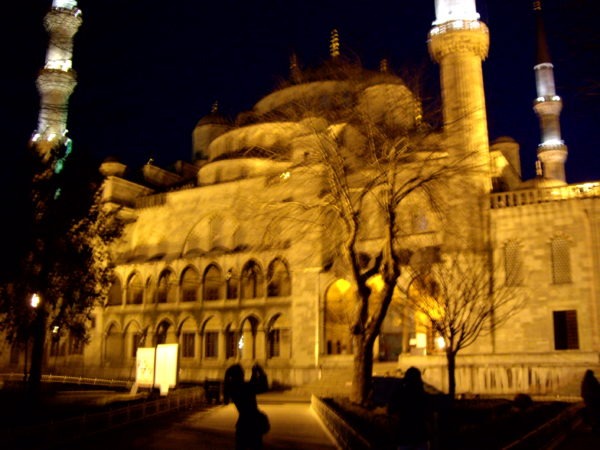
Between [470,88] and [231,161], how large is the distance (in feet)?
52.5

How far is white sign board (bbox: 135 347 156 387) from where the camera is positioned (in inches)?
782

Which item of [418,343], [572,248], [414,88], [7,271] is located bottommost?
[418,343]

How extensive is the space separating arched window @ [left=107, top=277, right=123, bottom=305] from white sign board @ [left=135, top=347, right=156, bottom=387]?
69.7 ft

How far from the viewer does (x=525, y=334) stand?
86.6ft

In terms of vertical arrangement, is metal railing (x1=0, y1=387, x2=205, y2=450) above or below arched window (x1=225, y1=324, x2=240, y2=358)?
below

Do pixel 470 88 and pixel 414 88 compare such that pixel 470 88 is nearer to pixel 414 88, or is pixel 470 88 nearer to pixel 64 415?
pixel 414 88

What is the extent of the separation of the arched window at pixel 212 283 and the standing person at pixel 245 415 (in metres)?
30.2

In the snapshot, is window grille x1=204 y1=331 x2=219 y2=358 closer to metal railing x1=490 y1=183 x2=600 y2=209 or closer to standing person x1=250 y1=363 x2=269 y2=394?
metal railing x1=490 y1=183 x2=600 y2=209

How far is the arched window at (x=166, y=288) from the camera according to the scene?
127 feet

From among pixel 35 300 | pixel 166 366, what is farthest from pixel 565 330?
pixel 35 300

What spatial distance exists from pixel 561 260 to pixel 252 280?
1654cm

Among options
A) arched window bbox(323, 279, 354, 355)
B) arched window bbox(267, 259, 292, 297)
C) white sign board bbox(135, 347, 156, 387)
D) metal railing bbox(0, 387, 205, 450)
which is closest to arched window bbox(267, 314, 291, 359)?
arched window bbox(267, 259, 292, 297)

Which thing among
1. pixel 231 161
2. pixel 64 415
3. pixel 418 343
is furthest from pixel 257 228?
pixel 64 415

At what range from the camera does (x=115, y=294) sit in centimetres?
4134
